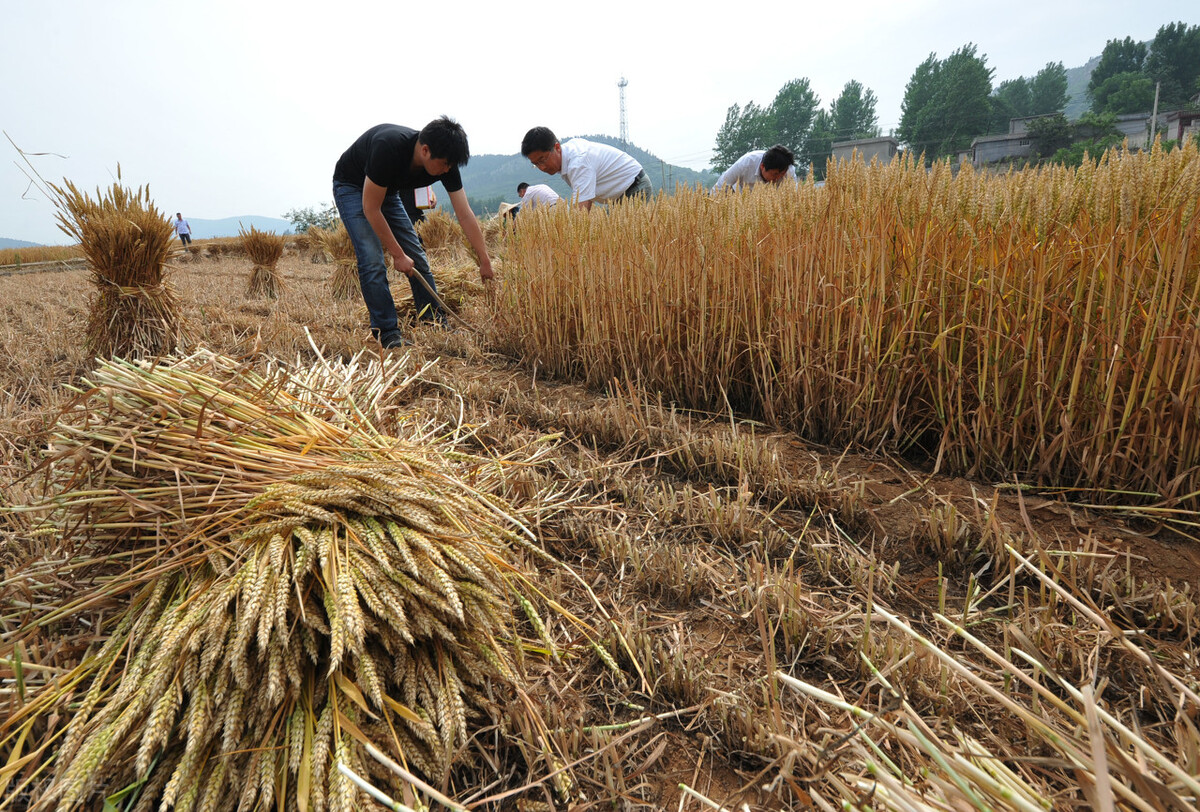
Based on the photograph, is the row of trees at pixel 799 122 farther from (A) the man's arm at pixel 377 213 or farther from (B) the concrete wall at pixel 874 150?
(A) the man's arm at pixel 377 213

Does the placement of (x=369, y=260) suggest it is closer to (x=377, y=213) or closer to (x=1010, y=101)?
(x=377, y=213)

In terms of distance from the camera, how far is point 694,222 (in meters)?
2.58

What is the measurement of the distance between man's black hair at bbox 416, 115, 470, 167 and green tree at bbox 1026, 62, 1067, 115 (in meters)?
82.7

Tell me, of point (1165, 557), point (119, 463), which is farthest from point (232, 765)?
point (1165, 557)

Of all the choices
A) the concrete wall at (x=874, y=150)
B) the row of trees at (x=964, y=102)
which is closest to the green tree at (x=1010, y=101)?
the row of trees at (x=964, y=102)

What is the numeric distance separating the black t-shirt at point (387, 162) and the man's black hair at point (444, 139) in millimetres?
207

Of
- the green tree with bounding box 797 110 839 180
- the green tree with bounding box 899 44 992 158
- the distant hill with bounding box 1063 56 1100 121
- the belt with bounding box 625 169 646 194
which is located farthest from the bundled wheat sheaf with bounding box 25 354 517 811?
the distant hill with bounding box 1063 56 1100 121

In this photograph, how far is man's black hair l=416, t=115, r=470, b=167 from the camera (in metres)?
3.17

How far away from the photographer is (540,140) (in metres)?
4.70

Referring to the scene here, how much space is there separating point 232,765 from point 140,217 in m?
3.65

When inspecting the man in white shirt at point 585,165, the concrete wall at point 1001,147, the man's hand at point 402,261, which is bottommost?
the man's hand at point 402,261

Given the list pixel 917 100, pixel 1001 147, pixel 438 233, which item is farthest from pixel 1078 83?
pixel 438 233

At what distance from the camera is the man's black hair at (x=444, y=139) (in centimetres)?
317

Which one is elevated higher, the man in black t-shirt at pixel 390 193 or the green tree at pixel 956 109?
the green tree at pixel 956 109
